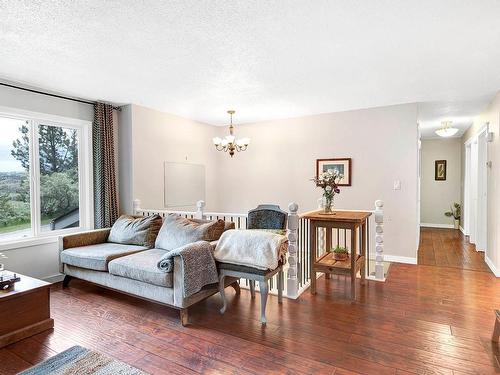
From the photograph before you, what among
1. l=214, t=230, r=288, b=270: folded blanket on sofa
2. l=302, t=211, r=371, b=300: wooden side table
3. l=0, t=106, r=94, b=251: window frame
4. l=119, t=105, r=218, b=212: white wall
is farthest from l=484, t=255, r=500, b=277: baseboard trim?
l=0, t=106, r=94, b=251: window frame

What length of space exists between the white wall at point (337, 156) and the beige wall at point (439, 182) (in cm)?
434

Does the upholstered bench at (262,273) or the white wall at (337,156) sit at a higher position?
the white wall at (337,156)

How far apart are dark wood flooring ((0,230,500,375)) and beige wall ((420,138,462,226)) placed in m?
5.15

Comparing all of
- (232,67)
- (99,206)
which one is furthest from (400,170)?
(99,206)

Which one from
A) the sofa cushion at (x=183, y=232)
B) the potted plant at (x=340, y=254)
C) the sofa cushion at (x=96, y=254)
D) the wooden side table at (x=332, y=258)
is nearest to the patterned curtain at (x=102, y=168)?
the sofa cushion at (x=96, y=254)

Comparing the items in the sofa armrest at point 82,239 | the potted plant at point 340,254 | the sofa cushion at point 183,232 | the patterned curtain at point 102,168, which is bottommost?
the potted plant at point 340,254

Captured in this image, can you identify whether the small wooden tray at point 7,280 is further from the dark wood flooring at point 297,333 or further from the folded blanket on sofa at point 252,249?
the folded blanket on sofa at point 252,249

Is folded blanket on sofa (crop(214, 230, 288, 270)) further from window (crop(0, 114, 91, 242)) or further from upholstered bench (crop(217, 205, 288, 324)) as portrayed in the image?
window (crop(0, 114, 91, 242))

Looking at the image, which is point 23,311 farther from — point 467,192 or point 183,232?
point 467,192

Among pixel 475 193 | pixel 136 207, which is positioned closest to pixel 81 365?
pixel 136 207

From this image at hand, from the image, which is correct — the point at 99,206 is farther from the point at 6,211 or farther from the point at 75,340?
the point at 75,340

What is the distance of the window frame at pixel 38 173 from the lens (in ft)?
12.2

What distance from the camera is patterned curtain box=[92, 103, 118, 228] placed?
4.43 metres

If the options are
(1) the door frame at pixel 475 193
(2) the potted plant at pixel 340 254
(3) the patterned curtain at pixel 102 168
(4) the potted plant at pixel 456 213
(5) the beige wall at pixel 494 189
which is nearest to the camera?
(2) the potted plant at pixel 340 254
